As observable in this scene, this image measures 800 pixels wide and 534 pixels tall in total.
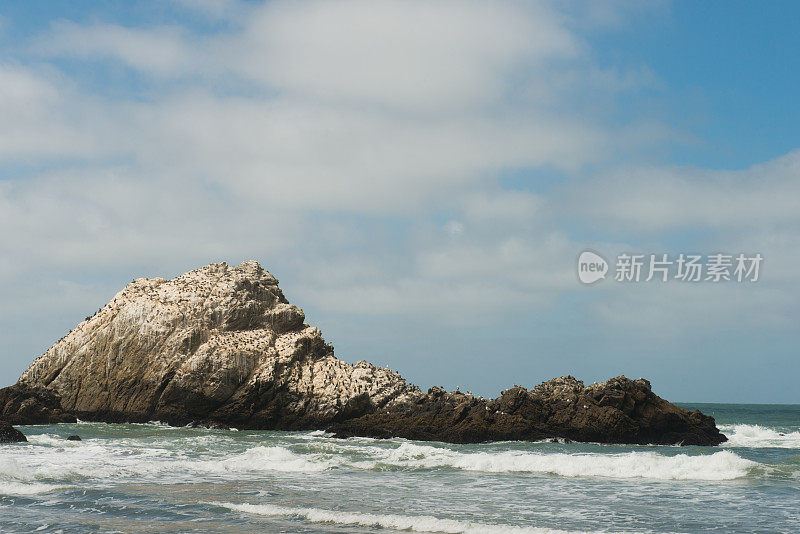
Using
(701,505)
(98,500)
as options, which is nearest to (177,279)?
(98,500)

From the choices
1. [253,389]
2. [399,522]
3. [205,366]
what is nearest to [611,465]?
[399,522]

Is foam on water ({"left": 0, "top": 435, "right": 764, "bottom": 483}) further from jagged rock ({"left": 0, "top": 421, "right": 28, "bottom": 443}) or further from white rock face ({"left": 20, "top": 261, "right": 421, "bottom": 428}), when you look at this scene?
white rock face ({"left": 20, "top": 261, "right": 421, "bottom": 428})

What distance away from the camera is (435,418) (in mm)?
33469

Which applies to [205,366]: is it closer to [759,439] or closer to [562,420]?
[562,420]

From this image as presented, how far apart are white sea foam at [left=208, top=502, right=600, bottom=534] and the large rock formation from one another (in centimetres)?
1746

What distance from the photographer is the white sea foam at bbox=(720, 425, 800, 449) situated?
35.1m

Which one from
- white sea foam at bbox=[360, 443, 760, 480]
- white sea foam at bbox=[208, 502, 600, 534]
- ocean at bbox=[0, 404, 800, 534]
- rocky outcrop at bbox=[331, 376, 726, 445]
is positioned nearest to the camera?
white sea foam at bbox=[208, 502, 600, 534]

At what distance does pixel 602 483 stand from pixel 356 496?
7.57m

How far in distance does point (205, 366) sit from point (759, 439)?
30730 mm

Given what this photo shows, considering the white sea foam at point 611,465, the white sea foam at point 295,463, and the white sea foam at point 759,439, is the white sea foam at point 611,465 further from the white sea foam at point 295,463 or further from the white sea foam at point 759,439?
the white sea foam at point 759,439

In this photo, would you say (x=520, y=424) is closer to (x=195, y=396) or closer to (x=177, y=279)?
(x=195, y=396)

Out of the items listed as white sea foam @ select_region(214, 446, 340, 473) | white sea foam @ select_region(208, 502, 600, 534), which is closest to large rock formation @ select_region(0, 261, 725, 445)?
white sea foam @ select_region(214, 446, 340, 473)

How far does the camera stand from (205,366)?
3584 centimetres

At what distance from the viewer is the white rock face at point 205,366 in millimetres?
35844
